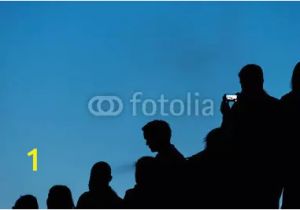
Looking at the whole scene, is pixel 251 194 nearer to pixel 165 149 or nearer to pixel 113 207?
pixel 165 149

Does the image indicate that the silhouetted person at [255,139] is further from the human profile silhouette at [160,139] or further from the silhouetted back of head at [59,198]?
the silhouetted back of head at [59,198]

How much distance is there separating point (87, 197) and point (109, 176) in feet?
0.88

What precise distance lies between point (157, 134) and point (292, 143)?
1047 millimetres

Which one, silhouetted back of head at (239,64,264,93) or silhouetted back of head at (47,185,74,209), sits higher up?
silhouetted back of head at (239,64,264,93)

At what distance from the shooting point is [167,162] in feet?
12.5

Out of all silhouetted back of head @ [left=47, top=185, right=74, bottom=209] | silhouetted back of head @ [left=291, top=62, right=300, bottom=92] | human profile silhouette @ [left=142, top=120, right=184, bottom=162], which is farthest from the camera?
silhouetted back of head @ [left=47, top=185, right=74, bottom=209]

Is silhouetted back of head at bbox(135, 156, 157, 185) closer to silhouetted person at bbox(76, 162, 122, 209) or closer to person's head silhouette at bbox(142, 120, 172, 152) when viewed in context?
person's head silhouette at bbox(142, 120, 172, 152)

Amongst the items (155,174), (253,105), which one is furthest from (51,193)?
(253,105)

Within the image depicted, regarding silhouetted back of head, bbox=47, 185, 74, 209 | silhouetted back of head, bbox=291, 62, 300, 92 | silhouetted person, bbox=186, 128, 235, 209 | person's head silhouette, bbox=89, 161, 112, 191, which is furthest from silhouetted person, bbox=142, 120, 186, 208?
silhouetted back of head, bbox=291, 62, 300, 92

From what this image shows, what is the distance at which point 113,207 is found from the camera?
434 centimetres

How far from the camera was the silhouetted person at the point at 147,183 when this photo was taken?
375 centimetres

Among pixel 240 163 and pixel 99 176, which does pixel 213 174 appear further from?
pixel 99 176

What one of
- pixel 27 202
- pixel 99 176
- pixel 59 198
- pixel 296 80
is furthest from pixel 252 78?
pixel 27 202

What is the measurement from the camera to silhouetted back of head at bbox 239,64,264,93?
3771 millimetres
